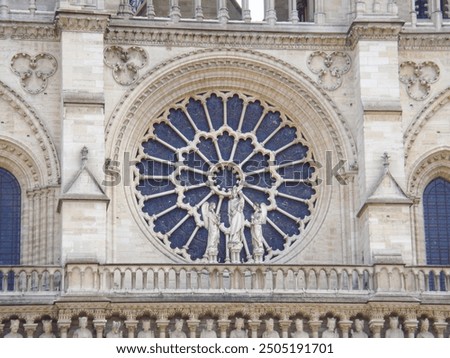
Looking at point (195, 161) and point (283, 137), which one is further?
point (283, 137)

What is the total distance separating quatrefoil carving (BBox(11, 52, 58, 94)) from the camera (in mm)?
31625

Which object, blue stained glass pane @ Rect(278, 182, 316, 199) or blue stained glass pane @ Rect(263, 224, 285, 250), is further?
blue stained glass pane @ Rect(278, 182, 316, 199)

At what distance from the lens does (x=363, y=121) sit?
31484 millimetres

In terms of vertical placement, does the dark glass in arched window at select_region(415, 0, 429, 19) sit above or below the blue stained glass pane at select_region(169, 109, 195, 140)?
above

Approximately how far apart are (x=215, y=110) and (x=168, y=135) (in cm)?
100

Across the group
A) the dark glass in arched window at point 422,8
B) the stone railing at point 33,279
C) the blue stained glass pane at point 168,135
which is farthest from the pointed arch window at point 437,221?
the stone railing at point 33,279

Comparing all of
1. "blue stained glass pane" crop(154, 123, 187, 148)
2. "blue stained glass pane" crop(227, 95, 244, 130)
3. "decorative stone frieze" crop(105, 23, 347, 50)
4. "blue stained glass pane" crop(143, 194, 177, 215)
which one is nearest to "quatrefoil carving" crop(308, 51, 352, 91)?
"decorative stone frieze" crop(105, 23, 347, 50)

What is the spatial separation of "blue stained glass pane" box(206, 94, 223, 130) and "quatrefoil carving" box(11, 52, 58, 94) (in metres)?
2.92

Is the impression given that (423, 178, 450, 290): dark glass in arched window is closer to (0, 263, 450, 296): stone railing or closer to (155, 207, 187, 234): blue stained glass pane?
(0, 263, 450, 296): stone railing

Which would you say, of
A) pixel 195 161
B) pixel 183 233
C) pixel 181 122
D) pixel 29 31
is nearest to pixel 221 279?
pixel 183 233

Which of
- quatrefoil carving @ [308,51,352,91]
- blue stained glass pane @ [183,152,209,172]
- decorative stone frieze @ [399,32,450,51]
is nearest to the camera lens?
blue stained glass pane @ [183,152,209,172]

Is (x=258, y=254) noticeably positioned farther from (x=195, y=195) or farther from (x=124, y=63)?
(x=124, y=63)

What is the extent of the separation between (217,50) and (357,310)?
18.4ft

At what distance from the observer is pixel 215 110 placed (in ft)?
107
